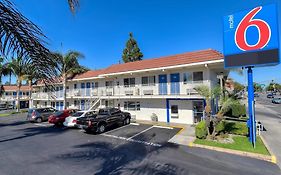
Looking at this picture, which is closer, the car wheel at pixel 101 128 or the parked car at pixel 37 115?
the car wheel at pixel 101 128

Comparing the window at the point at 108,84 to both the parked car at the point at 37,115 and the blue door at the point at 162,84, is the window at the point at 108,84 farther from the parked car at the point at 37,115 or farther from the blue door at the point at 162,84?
the parked car at the point at 37,115

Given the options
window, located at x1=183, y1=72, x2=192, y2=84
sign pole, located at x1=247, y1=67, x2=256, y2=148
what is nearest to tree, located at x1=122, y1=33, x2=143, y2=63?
window, located at x1=183, y1=72, x2=192, y2=84

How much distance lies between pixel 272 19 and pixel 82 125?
53.6 ft

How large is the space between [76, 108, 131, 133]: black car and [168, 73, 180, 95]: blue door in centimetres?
584

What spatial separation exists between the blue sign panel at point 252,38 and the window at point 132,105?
12.1 meters

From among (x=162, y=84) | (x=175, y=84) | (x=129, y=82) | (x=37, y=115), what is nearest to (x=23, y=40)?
(x=175, y=84)

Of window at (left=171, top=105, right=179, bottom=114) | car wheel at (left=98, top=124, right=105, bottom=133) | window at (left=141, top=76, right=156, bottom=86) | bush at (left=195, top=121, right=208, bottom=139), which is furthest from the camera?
window at (left=141, top=76, right=156, bottom=86)

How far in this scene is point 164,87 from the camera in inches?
714

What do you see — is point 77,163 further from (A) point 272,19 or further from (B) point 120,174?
(A) point 272,19

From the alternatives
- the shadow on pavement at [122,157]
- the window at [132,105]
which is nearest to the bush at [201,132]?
the shadow on pavement at [122,157]

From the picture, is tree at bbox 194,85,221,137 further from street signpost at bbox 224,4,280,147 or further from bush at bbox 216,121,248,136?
street signpost at bbox 224,4,280,147

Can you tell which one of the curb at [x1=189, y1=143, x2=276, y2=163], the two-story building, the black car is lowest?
the curb at [x1=189, y1=143, x2=276, y2=163]

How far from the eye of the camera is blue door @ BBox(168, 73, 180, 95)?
17.0 m

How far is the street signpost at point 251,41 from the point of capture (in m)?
10.2
